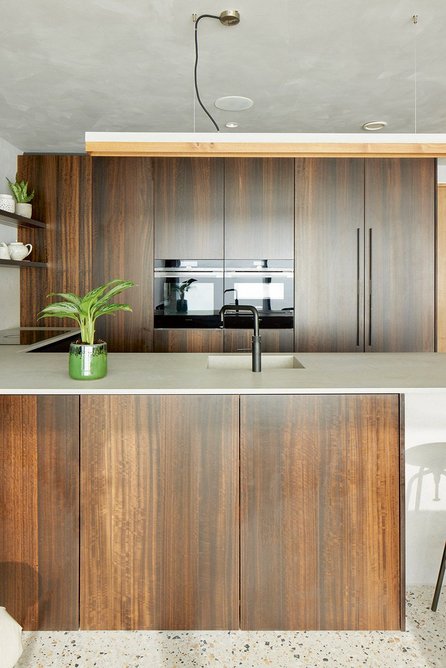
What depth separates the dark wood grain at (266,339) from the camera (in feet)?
12.4

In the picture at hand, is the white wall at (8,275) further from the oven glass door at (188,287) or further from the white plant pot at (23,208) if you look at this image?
the oven glass door at (188,287)

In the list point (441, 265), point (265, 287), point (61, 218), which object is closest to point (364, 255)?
point (265, 287)

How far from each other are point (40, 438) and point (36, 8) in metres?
1.76

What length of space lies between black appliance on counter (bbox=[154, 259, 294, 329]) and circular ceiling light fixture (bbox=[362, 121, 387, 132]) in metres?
1.08

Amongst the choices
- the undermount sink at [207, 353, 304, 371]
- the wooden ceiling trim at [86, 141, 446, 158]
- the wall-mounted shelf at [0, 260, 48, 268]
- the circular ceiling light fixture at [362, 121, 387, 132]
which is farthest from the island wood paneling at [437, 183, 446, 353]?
the wall-mounted shelf at [0, 260, 48, 268]

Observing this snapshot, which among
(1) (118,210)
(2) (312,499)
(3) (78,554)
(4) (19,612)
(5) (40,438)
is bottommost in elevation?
(4) (19,612)

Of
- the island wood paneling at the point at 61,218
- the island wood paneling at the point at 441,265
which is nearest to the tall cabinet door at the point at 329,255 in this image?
the island wood paneling at the point at 441,265

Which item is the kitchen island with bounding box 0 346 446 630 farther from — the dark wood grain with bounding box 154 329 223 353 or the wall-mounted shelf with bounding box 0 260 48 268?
the dark wood grain with bounding box 154 329 223 353

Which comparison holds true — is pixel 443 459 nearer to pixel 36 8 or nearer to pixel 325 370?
pixel 325 370

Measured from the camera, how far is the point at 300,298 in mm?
3775

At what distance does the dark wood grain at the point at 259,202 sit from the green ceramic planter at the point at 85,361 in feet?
7.10

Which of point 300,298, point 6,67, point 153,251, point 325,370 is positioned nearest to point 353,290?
point 300,298

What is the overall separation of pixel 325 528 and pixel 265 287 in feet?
7.58

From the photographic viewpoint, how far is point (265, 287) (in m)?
3.78
